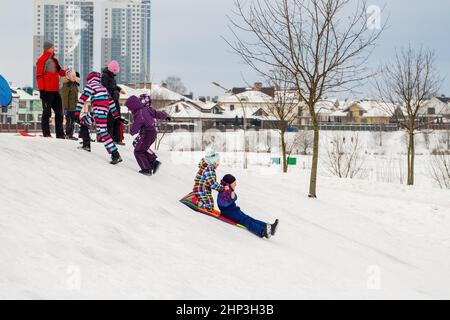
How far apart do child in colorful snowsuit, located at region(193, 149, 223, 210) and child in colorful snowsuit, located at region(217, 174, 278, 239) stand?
0.86ft

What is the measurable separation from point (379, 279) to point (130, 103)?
6.01 m

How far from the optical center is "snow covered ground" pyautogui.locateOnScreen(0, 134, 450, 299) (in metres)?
6.20

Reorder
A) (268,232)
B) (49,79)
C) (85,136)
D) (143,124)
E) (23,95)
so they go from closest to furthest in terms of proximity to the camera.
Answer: (268,232)
(143,124)
(85,136)
(49,79)
(23,95)

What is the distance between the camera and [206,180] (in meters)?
10.3

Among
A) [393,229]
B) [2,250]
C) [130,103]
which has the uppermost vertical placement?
[130,103]

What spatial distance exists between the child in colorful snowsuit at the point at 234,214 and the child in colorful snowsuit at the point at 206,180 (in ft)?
0.86

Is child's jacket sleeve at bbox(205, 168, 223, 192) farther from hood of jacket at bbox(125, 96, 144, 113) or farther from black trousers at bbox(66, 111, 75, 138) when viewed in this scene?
black trousers at bbox(66, 111, 75, 138)

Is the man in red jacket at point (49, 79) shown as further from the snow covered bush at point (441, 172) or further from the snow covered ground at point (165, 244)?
the snow covered bush at point (441, 172)

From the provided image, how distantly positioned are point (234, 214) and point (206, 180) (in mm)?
763

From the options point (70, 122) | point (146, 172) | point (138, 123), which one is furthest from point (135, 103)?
point (70, 122)

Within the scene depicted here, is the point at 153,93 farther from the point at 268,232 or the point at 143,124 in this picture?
the point at 268,232

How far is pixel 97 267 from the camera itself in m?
6.39
